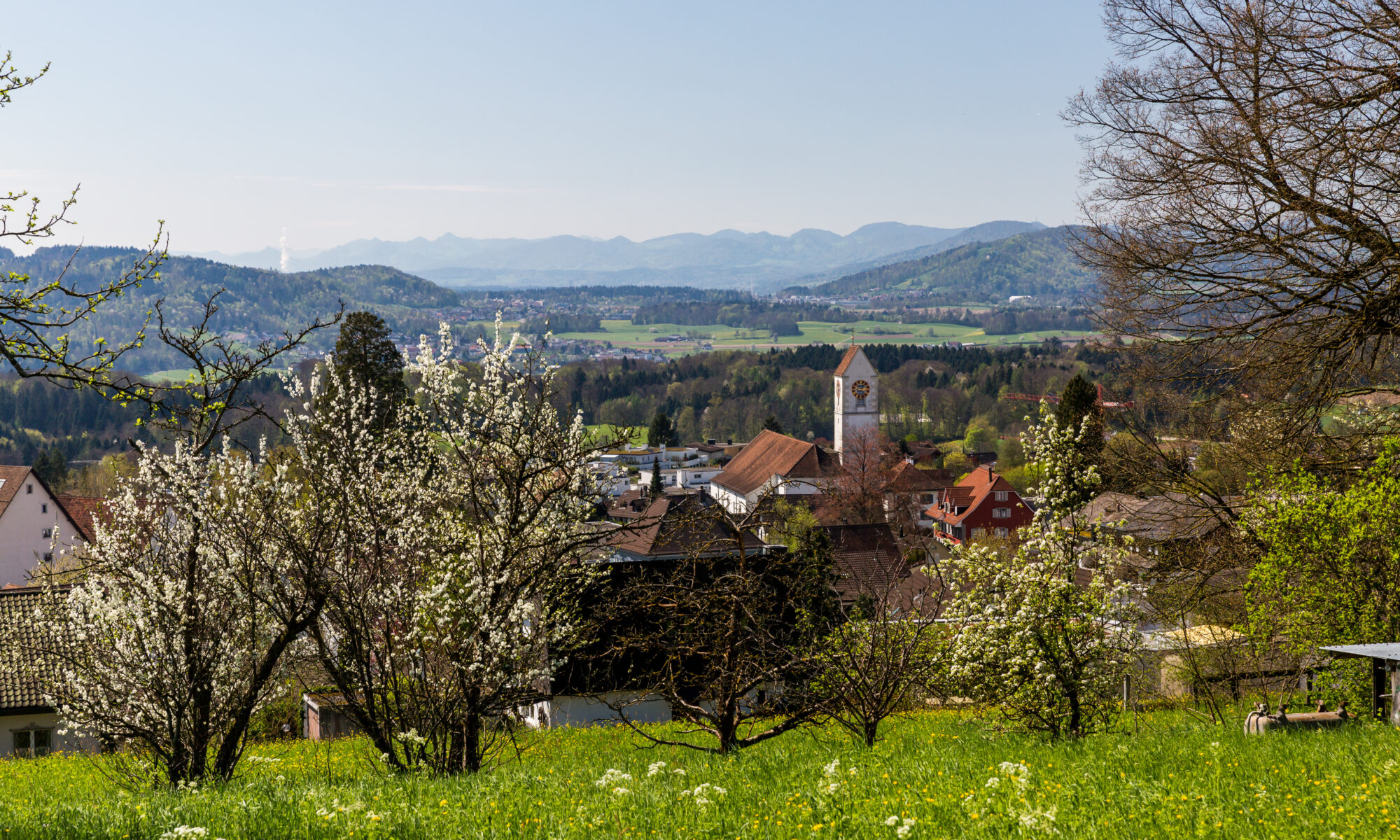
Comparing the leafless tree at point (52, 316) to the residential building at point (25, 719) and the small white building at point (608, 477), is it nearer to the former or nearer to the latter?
the small white building at point (608, 477)

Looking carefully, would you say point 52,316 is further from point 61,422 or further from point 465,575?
point 61,422

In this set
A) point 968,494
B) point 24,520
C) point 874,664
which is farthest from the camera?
point 968,494

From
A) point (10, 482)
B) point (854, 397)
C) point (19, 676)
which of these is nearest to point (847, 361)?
point (854, 397)

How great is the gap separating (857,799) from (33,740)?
24.4 metres

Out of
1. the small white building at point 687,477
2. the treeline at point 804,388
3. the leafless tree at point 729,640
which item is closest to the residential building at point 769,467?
the small white building at point 687,477

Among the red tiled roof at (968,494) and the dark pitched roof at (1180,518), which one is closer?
the dark pitched roof at (1180,518)

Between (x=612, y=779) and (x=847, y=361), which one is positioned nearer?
(x=612, y=779)

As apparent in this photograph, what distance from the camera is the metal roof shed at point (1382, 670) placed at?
Answer: 9648 millimetres

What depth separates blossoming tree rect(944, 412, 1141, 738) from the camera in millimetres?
11117

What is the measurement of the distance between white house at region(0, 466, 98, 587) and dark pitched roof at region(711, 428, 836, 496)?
142ft

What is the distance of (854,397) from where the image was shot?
315 ft

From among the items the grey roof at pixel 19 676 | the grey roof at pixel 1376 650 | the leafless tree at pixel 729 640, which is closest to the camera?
the grey roof at pixel 1376 650

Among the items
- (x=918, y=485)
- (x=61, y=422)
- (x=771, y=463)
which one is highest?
(x=771, y=463)

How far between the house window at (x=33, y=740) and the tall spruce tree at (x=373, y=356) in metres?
11.9
